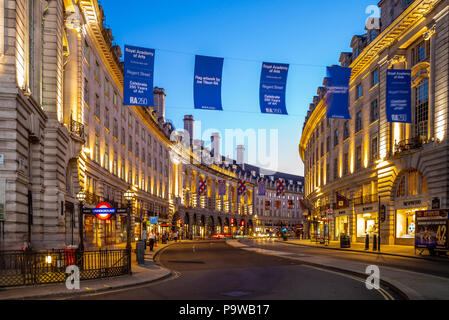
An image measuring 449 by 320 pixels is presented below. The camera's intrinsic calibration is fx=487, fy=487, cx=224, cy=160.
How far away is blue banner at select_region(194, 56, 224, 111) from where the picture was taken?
80.6 ft

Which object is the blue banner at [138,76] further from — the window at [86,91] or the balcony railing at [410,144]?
the balcony railing at [410,144]

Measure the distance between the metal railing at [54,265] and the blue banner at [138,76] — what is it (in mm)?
8955

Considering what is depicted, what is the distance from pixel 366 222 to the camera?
2025 inches

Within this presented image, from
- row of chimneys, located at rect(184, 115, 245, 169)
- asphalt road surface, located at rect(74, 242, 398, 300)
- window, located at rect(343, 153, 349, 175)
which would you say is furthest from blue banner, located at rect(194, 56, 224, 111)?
row of chimneys, located at rect(184, 115, 245, 169)

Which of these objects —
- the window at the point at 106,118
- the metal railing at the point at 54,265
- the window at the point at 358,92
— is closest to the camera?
the metal railing at the point at 54,265

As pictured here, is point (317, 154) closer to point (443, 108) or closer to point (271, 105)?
point (443, 108)

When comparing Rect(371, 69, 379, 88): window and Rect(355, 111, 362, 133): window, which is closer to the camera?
Rect(371, 69, 379, 88): window

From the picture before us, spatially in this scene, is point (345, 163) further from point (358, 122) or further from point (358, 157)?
point (358, 122)

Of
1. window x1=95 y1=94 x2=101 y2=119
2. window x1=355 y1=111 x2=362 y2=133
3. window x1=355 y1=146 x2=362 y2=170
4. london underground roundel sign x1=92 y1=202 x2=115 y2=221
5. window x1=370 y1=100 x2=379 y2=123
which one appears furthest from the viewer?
window x1=355 y1=146 x2=362 y2=170

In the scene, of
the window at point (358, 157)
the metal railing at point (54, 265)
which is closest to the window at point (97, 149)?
the metal railing at point (54, 265)

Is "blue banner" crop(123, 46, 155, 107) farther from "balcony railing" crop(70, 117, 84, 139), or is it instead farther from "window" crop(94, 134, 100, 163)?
"window" crop(94, 134, 100, 163)

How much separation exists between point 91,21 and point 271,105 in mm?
20555

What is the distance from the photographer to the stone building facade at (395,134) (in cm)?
3562

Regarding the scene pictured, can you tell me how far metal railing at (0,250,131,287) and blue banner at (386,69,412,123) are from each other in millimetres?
22046
